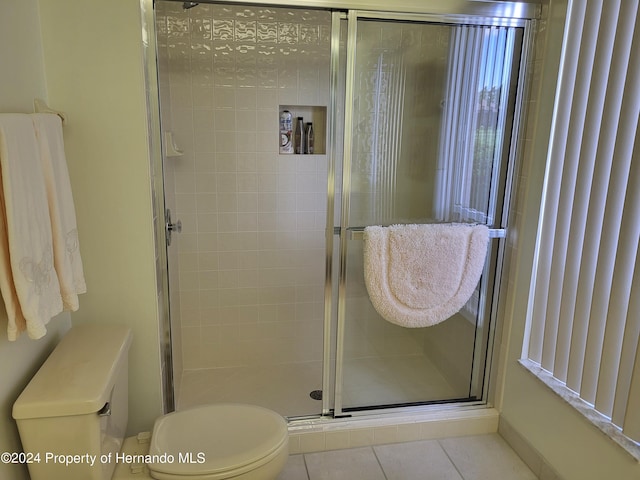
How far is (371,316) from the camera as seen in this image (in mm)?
2256

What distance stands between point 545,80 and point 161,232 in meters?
1.65

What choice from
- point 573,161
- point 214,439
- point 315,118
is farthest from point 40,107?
point 573,161

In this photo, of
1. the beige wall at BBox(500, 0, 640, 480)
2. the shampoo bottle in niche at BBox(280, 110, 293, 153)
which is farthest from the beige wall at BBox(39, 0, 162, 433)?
the beige wall at BBox(500, 0, 640, 480)

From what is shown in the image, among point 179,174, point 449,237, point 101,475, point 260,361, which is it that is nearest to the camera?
point 101,475

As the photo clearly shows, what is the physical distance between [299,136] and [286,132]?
8cm

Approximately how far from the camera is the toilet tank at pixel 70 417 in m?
1.39

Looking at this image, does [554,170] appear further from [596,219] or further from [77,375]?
[77,375]

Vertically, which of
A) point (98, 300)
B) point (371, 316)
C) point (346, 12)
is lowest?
point (371, 316)

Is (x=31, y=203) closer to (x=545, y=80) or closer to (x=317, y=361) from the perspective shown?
(x=545, y=80)

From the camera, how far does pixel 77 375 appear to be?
1.50 m

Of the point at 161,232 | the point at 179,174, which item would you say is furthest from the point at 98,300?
the point at 179,174

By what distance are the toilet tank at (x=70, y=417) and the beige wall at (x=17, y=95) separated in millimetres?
52

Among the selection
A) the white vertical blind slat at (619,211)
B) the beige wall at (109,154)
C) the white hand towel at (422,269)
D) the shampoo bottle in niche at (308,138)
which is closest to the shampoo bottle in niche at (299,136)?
the shampoo bottle in niche at (308,138)

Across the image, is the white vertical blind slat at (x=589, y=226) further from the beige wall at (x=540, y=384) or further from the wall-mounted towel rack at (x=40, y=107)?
the wall-mounted towel rack at (x=40, y=107)
